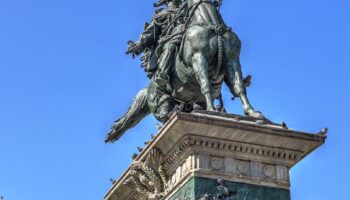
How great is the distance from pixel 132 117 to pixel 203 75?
341 cm

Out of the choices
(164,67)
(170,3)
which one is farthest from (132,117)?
(170,3)

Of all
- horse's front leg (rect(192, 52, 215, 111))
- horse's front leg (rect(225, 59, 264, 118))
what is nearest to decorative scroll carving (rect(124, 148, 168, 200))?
horse's front leg (rect(192, 52, 215, 111))

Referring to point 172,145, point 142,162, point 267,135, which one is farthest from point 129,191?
point 267,135

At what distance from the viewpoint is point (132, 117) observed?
17.0 metres

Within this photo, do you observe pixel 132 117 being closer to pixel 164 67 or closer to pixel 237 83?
pixel 164 67

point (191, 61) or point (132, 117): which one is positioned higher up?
point (132, 117)

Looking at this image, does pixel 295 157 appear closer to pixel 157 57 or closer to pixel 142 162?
pixel 142 162

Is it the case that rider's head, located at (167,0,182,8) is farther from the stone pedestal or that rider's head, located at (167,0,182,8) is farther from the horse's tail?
the stone pedestal

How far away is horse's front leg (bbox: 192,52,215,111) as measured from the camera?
13.8 metres

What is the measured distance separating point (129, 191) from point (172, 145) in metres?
2.32

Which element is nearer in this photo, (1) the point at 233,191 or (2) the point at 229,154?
(1) the point at 233,191

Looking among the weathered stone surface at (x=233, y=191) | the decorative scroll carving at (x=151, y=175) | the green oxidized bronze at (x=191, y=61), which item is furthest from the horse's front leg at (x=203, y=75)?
the weathered stone surface at (x=233, y=191)

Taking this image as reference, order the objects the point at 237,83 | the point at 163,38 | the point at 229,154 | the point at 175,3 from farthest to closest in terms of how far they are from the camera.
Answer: the point at 175,3 < the point at 163,38 < the point at 237,83 < the point at 229,154

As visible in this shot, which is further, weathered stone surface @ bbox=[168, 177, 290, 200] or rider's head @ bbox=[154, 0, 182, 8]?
rider's head @ bbox=[154, 0, 182, 8]
